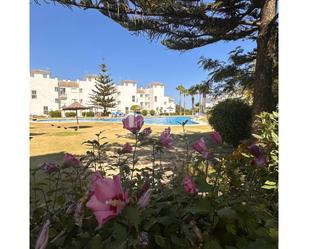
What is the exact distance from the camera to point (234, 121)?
436cm

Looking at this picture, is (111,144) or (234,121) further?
(234,121)

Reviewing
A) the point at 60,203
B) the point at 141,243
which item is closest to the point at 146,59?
the point at 60,203

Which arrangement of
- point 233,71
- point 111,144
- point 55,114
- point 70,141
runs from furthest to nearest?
point 70,141 → point 55,114 → point 233,71 → point 111,144

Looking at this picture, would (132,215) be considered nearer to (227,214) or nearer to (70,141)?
(227,214)

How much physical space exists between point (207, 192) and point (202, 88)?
4127 millimetres

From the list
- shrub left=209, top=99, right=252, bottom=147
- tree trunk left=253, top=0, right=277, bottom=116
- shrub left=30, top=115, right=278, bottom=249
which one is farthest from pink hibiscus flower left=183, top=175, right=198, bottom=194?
shrub left=209, top=99, right=252, bottom=147

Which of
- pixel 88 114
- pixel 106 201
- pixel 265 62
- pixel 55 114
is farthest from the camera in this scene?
pixel 88 114

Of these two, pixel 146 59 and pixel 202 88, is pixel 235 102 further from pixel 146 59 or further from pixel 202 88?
pixel 146 59

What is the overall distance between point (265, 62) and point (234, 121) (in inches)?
58.2

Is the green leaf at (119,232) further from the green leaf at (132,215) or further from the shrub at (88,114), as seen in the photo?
the shrub at (88,114)

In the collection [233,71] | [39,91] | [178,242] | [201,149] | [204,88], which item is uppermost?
[233,71]

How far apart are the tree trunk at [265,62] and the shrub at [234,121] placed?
103cm

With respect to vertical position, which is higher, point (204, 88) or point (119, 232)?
point (204, 88)

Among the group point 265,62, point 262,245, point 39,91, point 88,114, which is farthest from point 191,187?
point 88,114
